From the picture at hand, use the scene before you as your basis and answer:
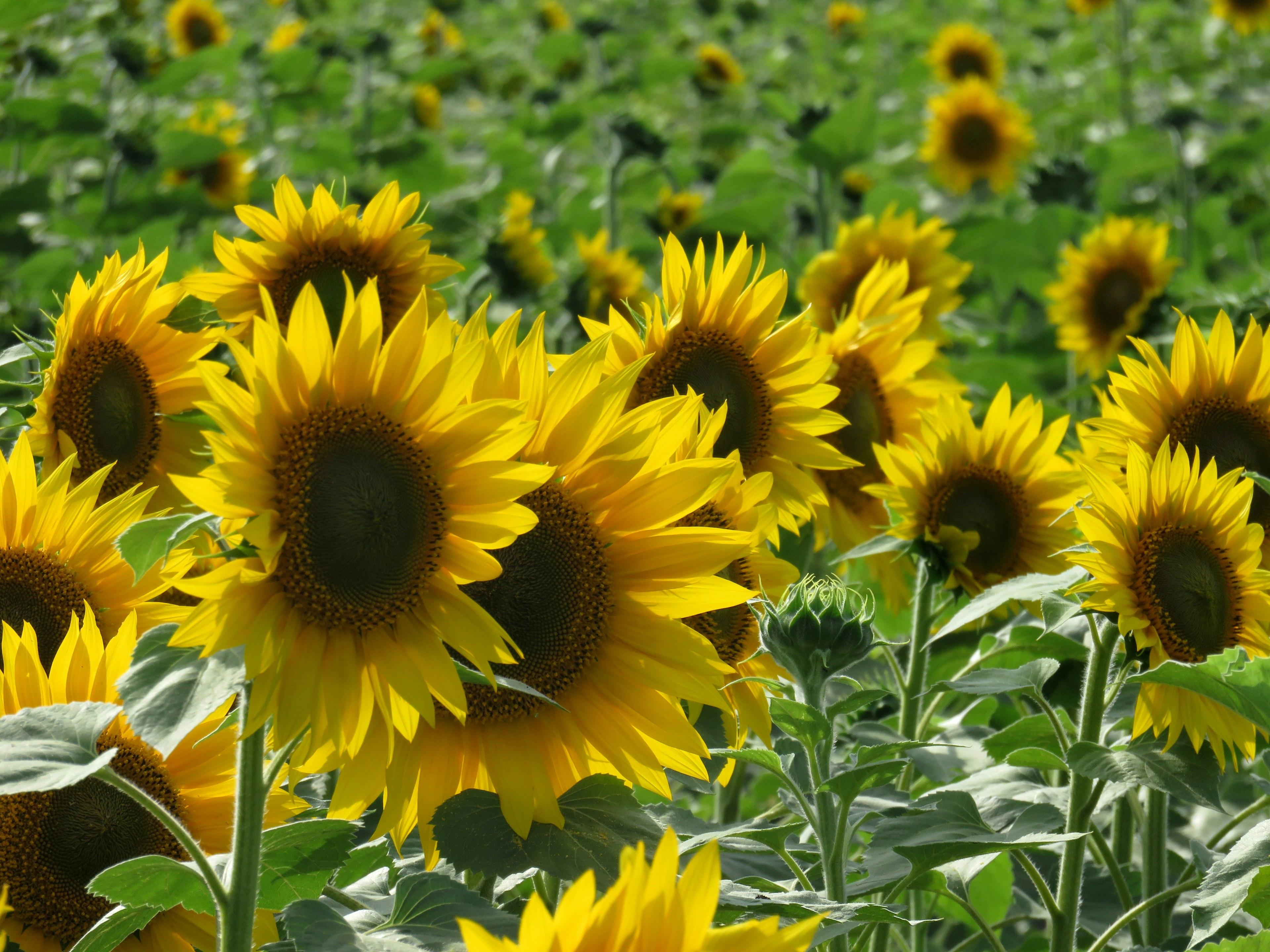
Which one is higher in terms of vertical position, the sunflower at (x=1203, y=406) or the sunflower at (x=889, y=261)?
the sunflower at (x=889, y=261)

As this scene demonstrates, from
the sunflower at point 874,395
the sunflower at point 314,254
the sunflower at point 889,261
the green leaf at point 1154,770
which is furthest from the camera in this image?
the sunflower at point 889,261

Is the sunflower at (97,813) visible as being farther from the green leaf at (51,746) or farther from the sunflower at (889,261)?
the sunflower at (889,261)

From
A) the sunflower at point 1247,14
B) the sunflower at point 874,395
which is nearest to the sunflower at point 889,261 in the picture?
the sunflower at point 874,395

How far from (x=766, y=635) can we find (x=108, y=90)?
395cm

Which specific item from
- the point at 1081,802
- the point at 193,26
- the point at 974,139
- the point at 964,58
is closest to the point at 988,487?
the point at 1081,802

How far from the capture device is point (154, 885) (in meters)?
0.92

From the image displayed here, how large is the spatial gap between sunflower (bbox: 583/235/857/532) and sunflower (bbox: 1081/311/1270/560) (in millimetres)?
285

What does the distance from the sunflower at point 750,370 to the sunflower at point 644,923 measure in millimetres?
769

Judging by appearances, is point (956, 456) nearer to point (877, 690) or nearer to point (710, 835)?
point (877, 690)

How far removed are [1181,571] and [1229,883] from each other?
0.28m

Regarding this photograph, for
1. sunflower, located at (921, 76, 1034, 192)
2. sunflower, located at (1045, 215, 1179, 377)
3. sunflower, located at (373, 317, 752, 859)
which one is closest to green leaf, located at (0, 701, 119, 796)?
sunflower, located at (373, 317, 752, 859)

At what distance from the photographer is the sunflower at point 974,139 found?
440cm

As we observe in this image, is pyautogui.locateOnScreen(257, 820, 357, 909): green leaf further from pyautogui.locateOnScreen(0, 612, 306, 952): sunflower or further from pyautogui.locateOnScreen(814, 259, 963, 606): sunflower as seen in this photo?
pyautogui.locateOnScreen(814, 259, 963, 606): sunflower

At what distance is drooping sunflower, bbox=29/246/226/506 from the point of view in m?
1.24
